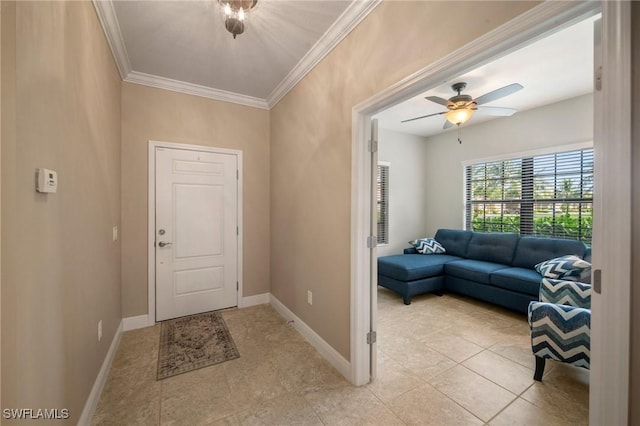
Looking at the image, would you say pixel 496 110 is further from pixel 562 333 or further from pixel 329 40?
pixel 562 333

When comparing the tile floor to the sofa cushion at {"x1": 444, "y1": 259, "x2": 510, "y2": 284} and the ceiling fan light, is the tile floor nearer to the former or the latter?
the sofa cushion at {"x1": 444, "y1": 259, "x2": 510, "y2": 284}

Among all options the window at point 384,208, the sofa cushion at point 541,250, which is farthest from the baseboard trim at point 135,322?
the sofa cushion at point 541,250

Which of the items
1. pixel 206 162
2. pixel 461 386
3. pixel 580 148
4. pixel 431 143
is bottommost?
pixel 461 386

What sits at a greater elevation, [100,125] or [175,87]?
[175,87]

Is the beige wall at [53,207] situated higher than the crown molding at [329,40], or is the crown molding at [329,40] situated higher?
the crown molding at [329,40]

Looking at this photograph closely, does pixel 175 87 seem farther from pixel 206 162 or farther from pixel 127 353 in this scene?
pixel 127 353

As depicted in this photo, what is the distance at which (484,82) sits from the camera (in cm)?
314

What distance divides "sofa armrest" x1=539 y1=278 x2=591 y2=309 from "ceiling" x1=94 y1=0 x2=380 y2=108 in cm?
276

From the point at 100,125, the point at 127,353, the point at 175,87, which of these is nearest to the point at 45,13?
the point at 100,125

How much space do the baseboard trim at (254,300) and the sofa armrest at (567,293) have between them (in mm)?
3118

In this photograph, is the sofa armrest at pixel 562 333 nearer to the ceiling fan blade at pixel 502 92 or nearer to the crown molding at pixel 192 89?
the ceiling fan blade at pixel 502 92

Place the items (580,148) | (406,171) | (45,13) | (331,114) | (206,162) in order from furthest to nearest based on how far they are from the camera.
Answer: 1. (406,171)
2. (580,148)
3. (206,162)
4. (331,114)
5. (45,13)

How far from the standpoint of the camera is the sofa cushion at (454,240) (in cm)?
448

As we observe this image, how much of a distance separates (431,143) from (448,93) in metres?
2.11
